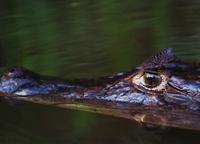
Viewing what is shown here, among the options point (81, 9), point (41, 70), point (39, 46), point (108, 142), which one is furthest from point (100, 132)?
point (81, 9)

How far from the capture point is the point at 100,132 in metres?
3.57

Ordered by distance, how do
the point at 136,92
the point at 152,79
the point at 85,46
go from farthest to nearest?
the point at 85,46
the point at 136,92
the point at 152,79

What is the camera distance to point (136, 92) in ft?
11.8

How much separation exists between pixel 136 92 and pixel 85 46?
191 cm

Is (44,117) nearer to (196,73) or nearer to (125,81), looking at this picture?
(125,81)

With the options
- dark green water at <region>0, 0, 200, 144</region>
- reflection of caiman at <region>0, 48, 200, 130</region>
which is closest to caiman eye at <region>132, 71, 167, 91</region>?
reflection of caiman at <region>0, 48, 200, 130</region>

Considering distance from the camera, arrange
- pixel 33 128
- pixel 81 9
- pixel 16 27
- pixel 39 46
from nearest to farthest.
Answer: pixel 33 128, pixel 39 46, pixel 16 27, pixel 81 9

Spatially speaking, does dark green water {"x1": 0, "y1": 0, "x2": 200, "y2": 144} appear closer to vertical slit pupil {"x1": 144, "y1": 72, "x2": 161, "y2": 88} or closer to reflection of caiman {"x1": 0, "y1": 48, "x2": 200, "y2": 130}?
reflection of caiman {"x1": 0, "y1": 48, "x2": 200, "y2": 130}

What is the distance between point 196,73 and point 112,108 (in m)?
0.58

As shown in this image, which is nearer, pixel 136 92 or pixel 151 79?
pixel 151 79

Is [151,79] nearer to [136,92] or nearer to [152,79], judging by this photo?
[152,79]

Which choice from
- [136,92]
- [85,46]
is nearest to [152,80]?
[136,92]

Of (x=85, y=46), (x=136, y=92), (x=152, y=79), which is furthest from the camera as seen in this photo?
(x=85, y=46)

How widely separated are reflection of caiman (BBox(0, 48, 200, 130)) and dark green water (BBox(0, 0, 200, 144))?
0.10m
